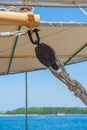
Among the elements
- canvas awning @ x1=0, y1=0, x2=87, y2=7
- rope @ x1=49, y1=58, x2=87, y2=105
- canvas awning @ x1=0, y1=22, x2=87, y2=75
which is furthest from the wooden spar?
canvas awning @ x1=0, y1=22, x2=87, y2=75

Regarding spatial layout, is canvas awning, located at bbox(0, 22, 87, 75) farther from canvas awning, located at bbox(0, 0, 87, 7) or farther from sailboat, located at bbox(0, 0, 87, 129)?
canvas awning, located at bbox(0, 0, 87, 7)

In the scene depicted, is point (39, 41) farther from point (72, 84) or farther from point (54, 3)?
point (54, 3)

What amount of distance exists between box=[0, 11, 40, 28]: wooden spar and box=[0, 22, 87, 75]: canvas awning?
5.88 ft

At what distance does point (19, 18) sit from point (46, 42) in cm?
272

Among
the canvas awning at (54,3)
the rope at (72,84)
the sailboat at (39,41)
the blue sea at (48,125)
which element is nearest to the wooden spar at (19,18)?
the sailboat at (39,41)

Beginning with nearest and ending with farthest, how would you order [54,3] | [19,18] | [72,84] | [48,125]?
1. [19,18]
2. [72,84]
3. [54,3]
4. [48,125]

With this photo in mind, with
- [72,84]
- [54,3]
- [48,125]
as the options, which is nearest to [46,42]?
[54,3]

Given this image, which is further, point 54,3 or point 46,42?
point 46,42

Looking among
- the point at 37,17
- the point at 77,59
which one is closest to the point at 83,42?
the point at 77,59

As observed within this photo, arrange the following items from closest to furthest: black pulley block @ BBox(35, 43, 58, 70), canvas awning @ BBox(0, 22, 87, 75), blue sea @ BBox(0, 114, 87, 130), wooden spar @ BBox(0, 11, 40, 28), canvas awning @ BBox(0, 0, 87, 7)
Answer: wooden spar @ BBox(0, 11, 40, 28) → black pulley block @ BBox(35, 43, 58, 70) → canvas awning @ BBox(0, 0, 87, 7) → canvas awning @ BBox(0, 22, 87, 75) → blue sea @ BBox(0, 114, 87, 130)

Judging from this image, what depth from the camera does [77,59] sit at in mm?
5324

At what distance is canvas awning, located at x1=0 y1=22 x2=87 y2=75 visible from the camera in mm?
3904

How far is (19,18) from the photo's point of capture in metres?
1.65

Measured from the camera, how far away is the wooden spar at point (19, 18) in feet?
5.38
